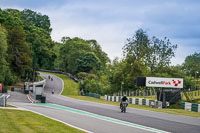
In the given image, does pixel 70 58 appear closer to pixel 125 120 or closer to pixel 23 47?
pixel 23 47

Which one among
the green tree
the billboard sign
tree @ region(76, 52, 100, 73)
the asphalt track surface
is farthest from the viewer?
tree @ region(76, 52, 100, 73)

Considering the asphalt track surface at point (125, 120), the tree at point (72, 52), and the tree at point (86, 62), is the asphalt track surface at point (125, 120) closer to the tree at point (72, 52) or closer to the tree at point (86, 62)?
the tree at point (86, 62)

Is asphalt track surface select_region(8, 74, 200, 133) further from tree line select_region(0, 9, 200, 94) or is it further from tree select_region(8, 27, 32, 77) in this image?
tree select_region(8, 27, 32, 77)

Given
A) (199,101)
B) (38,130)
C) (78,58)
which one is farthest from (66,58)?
(38,130)

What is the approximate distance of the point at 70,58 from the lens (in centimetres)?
12812

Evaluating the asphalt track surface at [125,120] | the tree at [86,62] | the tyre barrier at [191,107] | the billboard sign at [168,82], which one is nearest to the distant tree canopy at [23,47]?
the tree at [86,62]

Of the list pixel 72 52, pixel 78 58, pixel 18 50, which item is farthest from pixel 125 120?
pixel 72 52

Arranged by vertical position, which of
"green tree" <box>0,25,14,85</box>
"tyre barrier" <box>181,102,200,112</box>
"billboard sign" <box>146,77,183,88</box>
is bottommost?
"tyre barrier" <box>181,102,200,112</box>

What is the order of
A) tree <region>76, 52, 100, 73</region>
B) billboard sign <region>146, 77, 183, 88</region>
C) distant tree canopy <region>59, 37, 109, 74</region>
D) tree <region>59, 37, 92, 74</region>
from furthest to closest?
tree <region>59, 37, 92, 74</region>, distant tree canopy <region>59, 37, 109, 74</region>, tree <region>76, 52, 100, 73</region>, billboard sign <region>146, 77, 183, 88</region>

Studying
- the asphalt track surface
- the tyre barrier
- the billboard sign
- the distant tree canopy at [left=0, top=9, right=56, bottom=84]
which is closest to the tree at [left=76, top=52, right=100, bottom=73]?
the distant tree canopy at [left=0, top=9, right=56, bottom=84]

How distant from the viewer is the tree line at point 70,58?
80.7 m

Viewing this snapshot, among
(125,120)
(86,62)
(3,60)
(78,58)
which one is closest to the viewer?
(125,120)

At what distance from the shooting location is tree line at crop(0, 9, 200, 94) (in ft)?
265

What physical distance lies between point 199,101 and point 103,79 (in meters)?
66.2
